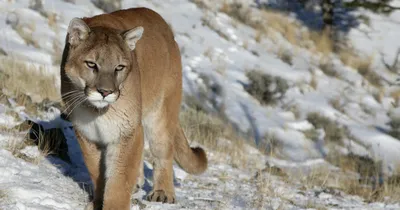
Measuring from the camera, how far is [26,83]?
331 inches

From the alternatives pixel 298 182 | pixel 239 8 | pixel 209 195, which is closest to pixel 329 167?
pixel 298 182

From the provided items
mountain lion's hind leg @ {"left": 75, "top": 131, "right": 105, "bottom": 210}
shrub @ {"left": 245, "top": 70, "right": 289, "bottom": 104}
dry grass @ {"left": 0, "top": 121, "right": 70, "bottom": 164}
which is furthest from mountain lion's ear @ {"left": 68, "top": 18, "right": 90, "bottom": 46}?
shrub @ {"left": 245, "top": 70, "right": 289, "bottom": 104}

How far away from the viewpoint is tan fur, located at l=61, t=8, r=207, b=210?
4.27 meters

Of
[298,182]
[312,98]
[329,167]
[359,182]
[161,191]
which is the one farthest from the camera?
[312,98]

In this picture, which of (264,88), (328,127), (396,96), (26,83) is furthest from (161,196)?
(396,96)

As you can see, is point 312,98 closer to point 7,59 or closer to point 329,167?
point 329,167

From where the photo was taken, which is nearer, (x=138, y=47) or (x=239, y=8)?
(x=138, y=47)

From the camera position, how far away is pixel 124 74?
A: 4.42 meters

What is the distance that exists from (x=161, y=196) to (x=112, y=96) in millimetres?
1514

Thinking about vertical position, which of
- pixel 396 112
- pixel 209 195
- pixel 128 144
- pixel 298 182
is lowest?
pixel 396 112

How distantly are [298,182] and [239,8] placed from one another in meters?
12.9

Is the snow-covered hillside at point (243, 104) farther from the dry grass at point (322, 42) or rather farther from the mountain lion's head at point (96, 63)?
the mountain lion's head at point (96, 63)

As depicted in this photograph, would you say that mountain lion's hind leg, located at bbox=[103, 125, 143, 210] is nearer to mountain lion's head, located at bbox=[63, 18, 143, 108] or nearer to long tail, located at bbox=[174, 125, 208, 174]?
mountain lion's head, located at bbox=[63, 18, 143, 108]

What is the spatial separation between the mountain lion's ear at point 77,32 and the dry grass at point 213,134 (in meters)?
3.57
